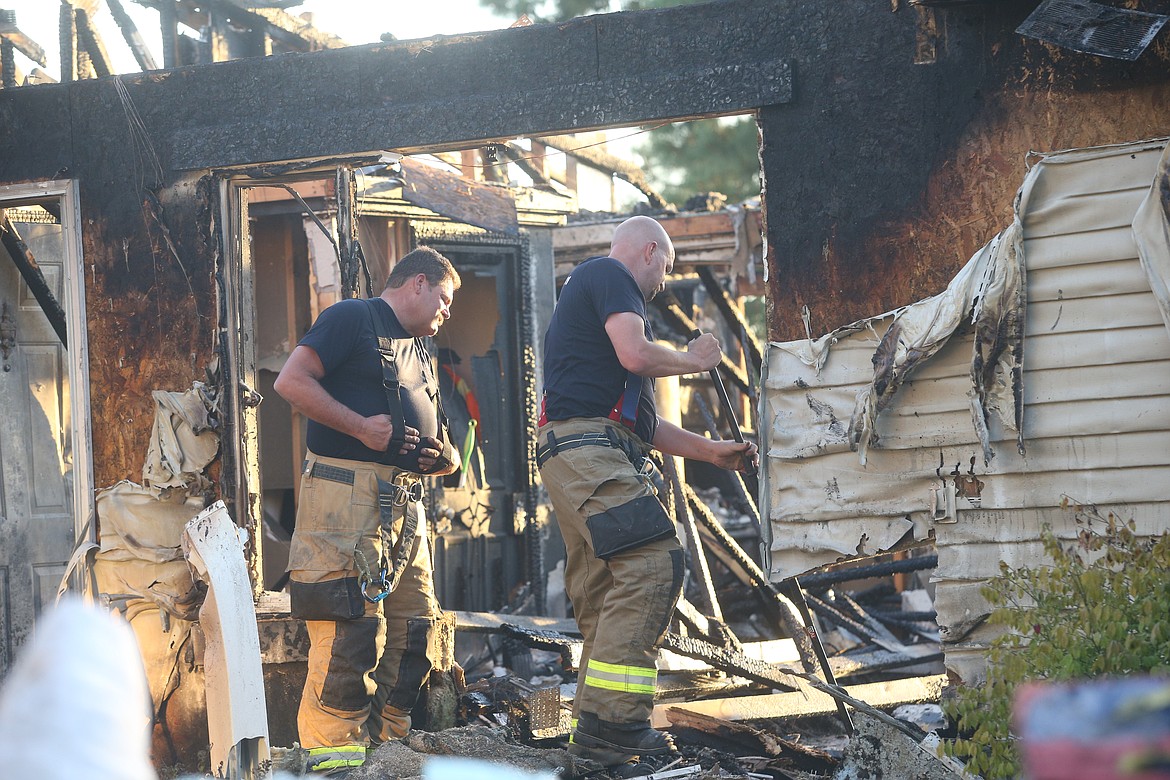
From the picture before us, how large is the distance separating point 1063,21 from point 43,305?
19.0 feet

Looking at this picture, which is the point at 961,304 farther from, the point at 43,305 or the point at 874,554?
the point at 43,305

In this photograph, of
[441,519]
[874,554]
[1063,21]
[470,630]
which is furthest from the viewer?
[441,519]

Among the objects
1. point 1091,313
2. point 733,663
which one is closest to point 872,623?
point 733,663

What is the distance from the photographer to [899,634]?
347 inches

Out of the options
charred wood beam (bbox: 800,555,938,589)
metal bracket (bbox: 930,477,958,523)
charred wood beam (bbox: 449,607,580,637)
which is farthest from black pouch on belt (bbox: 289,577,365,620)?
charred wood beam (bbox: 800,555,938,589)

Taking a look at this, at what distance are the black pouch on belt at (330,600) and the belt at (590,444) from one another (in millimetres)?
1014

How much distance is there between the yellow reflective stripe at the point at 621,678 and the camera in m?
4.71

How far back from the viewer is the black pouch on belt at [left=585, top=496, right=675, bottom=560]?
4.74m

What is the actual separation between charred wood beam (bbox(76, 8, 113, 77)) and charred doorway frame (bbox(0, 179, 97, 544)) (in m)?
1.44

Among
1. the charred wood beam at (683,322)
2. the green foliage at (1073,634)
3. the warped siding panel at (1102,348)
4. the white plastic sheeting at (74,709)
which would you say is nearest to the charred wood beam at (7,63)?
the charred wood beam at (683,322)

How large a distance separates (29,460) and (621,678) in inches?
176

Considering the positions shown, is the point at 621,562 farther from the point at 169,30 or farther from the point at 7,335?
the point at 169,30

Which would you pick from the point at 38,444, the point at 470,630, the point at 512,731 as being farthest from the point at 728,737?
the point at 38,444

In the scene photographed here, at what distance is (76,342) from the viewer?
6.26 metres
